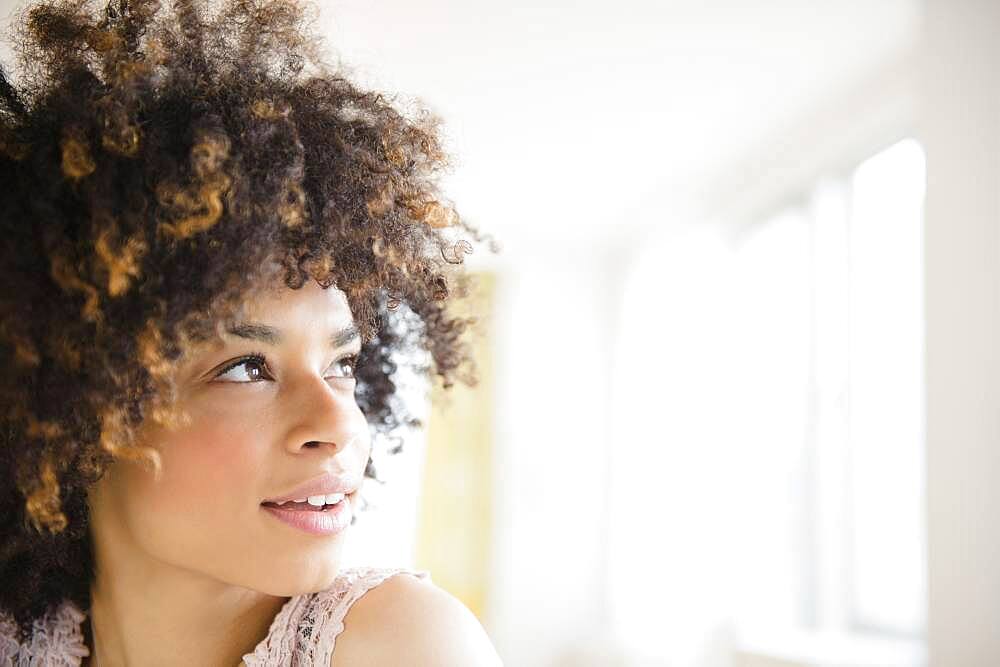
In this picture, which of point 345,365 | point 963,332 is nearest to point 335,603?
point 345,365

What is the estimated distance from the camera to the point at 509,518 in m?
7.19

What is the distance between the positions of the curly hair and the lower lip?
0.14 m

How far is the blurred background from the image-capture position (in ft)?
10.2

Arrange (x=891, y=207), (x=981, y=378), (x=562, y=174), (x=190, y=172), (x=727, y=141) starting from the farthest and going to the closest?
(x=562, y=174)
(x=727, y=141)
(x=891, y=207)
(x=981, y=378)
(x=190, y=172)

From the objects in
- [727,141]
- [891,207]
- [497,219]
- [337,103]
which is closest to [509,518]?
[497,219]

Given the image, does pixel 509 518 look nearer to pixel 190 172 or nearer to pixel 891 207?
pixel 891 207

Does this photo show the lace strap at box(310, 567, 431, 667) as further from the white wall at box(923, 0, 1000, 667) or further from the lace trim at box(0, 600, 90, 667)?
the white wall at box(923, 0, 1000, 667)

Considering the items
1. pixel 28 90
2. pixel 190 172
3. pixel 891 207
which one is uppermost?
pixel 891 207

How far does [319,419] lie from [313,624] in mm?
267

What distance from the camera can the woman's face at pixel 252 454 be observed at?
1146mm

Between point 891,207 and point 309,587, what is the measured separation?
12.7 ft

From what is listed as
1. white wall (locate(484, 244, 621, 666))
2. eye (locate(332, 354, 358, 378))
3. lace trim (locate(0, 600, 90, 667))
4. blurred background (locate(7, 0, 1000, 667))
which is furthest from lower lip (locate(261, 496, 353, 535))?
white wall (locate(484, 244, 621, 666))

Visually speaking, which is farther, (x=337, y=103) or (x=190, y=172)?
(x=337, y=103)

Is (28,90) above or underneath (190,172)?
above
